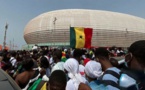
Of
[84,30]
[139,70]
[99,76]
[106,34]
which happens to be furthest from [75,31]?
[106,34]

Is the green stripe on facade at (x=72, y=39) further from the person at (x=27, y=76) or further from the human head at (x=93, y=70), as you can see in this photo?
the human head at (x=93, y=70)

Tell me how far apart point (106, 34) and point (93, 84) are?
73.5 meters

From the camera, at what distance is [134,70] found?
2.33m

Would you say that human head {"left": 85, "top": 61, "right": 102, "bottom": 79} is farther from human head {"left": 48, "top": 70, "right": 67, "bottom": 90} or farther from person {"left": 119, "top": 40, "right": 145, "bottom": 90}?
person {"left": 119, "top": 40, "right": 145, "bottom": 90}

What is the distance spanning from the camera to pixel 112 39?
7719cm

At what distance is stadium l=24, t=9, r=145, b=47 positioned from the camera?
245 feet

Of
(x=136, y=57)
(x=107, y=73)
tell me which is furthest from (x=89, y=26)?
(x=136, y=57)

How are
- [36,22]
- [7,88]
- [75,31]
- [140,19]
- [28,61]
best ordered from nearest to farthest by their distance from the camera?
[7,88] → [28,61] → [75,31] → [36,22] → [140,19]

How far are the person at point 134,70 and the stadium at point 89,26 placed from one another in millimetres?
70622

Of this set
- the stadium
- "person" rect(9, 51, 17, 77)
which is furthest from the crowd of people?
the stadium

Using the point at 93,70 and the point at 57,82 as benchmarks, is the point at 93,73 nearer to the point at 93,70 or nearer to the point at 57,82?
the point at 93,70

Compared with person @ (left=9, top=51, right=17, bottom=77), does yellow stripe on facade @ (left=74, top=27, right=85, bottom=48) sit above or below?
above

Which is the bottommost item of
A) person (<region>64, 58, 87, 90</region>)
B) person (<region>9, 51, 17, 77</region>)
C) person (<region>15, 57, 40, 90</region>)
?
person (<region>9, 51, 17, 77</region>)

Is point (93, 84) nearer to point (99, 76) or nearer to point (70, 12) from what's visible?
point (99, 76)
